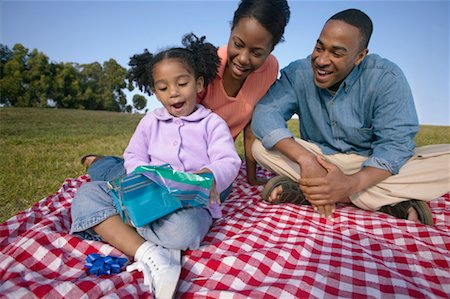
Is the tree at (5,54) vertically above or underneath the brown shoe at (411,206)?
above

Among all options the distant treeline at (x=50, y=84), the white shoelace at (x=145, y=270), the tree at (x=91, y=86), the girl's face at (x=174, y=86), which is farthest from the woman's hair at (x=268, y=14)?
the tree at (x=91, y=86)

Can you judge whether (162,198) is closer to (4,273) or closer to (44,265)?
(44,265)

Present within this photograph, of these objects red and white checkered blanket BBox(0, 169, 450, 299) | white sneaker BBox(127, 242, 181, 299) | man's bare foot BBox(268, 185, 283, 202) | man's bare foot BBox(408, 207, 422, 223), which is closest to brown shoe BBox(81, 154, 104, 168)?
red and white checkered blanket BBox(0, 169, 450, 299)

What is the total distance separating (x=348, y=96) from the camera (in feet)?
9.07

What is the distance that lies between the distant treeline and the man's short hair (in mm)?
35148

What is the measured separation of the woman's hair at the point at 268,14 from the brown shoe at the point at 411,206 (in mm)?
1597

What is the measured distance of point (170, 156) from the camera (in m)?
2.36

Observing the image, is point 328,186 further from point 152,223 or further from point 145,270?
point 145,270

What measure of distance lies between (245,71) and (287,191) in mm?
1038

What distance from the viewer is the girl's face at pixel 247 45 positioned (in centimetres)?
264

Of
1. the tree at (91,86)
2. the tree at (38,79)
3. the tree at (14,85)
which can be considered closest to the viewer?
the tree at (14,85)

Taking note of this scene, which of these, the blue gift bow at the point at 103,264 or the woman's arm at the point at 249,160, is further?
the woman's arm at the point at 249,160

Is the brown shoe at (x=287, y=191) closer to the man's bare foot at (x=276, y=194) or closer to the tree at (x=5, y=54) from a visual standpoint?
the man's bare foot at (x=276, y=194)

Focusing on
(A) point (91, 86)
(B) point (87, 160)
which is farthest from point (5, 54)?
(B) point (87, 160)
